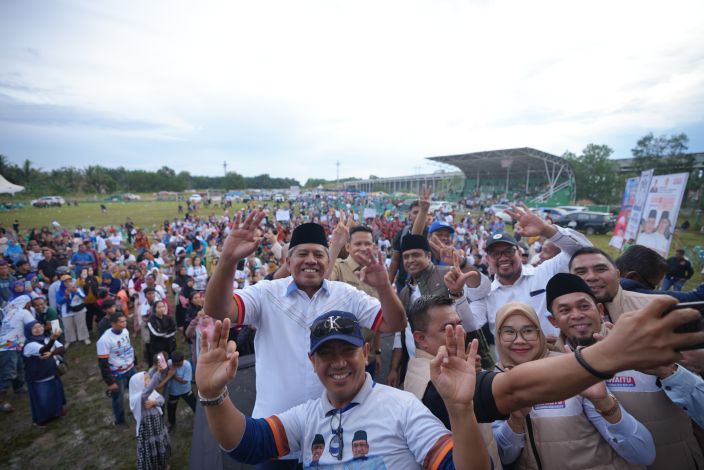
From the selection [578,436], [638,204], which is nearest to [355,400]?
[578,436]

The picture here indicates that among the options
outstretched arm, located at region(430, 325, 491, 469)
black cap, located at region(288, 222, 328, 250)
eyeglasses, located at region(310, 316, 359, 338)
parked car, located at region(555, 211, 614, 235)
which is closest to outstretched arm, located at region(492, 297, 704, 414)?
outstretched arm, located at region(430, 325, 491, 469)

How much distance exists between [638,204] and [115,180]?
326 ft

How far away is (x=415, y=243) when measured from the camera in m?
3.61

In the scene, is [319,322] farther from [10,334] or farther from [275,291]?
[10,334]

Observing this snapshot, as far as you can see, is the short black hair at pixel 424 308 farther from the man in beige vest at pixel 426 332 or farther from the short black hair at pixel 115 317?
the short black hair at pixel 115 317

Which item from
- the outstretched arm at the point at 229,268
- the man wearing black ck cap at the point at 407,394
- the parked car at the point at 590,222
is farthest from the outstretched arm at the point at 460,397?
the parked car at the point at 590,222

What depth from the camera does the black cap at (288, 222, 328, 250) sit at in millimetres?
2385

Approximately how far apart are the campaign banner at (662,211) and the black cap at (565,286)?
869 cm

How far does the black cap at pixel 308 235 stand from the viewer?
7.82ft

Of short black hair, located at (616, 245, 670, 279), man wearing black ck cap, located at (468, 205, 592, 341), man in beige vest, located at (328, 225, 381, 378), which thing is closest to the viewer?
short black hair, located at (616, 245, 670, 279)

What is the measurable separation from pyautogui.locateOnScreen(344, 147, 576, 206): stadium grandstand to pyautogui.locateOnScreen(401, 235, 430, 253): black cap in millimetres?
28376

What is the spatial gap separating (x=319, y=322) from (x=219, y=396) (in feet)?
1.97

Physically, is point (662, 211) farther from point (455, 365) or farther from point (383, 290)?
point (455, 365)

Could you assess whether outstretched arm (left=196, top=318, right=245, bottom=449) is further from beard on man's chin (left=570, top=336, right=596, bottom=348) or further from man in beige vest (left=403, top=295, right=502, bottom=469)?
beard on man's chin (left=570, top=336, right=596, bottom=348)
